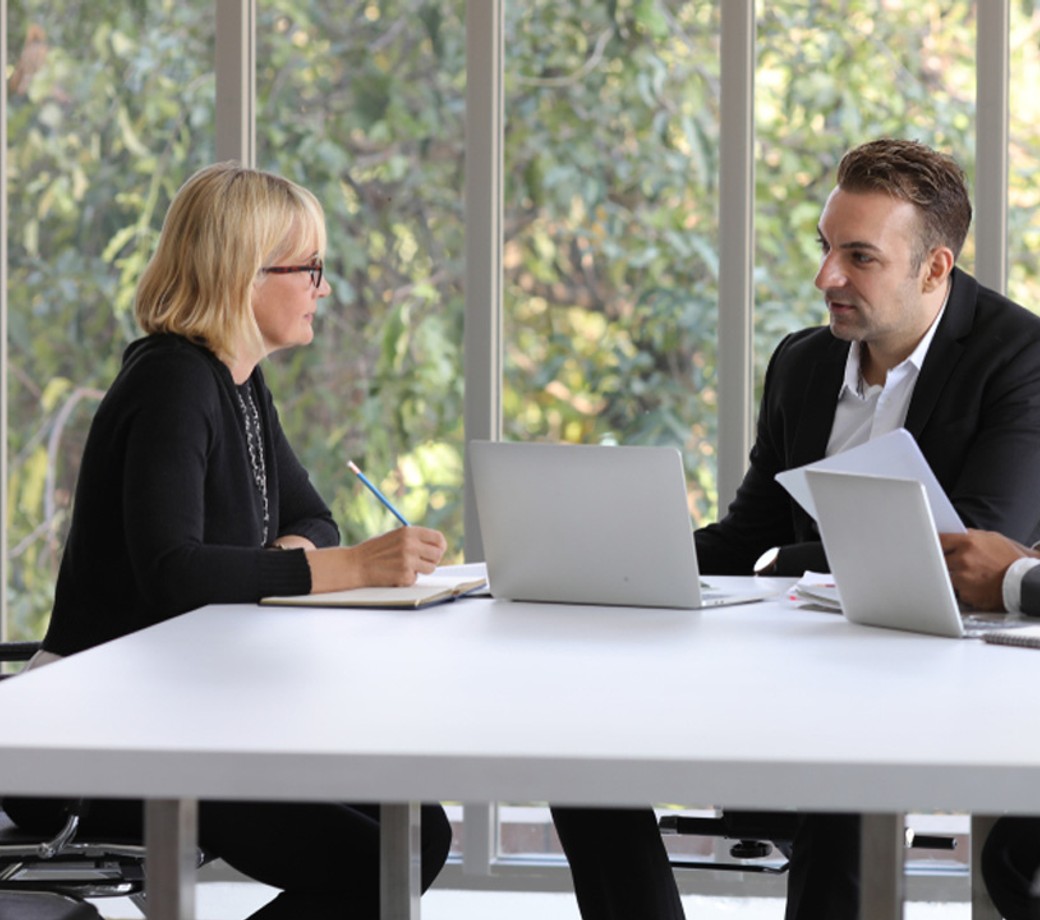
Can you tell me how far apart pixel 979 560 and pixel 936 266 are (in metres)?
0.98

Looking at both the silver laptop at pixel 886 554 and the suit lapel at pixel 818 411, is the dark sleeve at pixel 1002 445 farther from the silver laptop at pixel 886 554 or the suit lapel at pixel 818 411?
the silver laptop at pixel 886 554

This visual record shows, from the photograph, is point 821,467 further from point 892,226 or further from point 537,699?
point 892,226

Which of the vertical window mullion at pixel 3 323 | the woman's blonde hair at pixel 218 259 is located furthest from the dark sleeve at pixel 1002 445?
the vertical window mullion at pixel 3 323

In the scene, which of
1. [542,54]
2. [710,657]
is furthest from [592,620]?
[542,54]

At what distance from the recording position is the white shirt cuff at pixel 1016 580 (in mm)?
1969

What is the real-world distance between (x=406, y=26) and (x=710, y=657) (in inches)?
93.4

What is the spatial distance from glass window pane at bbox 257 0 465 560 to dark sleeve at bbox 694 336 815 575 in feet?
2.99

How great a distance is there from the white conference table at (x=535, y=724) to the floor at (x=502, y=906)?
1.89m

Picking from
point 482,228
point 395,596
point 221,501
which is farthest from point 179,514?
point 482,228

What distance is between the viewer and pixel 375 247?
3666mm

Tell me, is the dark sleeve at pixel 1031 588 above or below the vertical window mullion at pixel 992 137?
below

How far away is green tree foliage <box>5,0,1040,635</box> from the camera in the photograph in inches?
138

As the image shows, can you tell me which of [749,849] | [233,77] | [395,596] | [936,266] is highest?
[233,77]

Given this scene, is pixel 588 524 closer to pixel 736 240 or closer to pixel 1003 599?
pixel 1003 599
